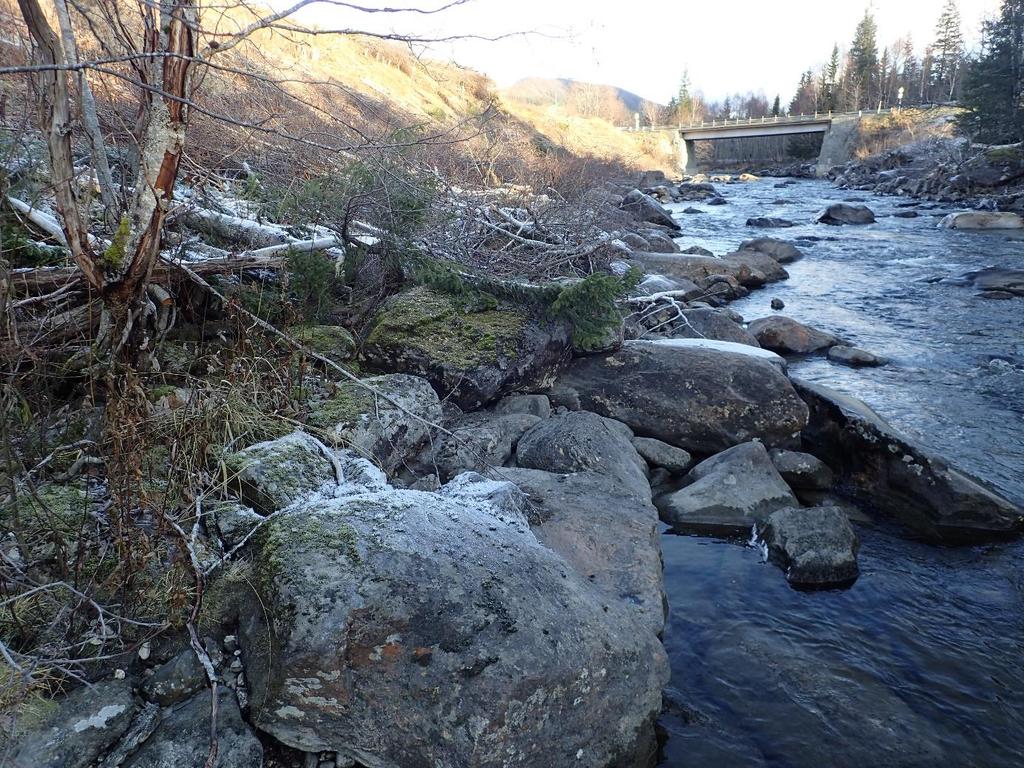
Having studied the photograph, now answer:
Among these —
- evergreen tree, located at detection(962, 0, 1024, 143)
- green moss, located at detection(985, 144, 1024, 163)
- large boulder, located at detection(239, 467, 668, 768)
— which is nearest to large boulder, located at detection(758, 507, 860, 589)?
large boulder, located at detection(239, 467, 668, 768)

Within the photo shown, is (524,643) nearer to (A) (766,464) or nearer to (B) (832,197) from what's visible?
(A) (766,464)

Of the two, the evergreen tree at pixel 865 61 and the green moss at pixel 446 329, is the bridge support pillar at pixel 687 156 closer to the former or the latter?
the evergreen tree at pixel 865 61

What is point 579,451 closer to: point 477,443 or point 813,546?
point 477,443

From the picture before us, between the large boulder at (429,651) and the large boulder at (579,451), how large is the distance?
1.81 metres

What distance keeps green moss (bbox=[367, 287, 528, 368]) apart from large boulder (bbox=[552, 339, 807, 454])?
93 cm

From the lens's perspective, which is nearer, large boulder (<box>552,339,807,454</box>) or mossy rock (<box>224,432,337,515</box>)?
mossy rock (<box>224,432,337,515</box>)

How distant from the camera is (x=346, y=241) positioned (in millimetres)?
6254

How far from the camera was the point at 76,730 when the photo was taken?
2.37 meters

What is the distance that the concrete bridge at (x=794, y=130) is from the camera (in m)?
53.7

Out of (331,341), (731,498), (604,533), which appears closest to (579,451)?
(604,533)

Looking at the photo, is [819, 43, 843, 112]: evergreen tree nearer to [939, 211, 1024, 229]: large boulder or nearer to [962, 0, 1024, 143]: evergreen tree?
[962, 0, 1024, 143]: evergreen tree

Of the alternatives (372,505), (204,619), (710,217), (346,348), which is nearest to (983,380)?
(346,348)

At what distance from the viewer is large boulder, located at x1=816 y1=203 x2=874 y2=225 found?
2314cm

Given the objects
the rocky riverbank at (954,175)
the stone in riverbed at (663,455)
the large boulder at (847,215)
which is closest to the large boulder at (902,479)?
the stone in riverbed at (663,455)
